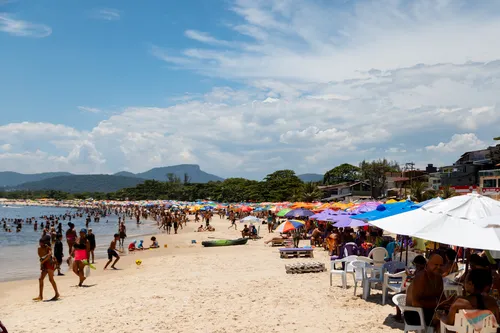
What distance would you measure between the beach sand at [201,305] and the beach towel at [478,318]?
7.87 ft

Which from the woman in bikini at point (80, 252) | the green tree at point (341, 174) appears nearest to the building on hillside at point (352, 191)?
the green tree at point (341, 174)

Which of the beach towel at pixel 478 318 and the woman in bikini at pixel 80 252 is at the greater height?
the beach towel at pixel 478 318

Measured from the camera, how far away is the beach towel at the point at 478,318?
13.1 ft

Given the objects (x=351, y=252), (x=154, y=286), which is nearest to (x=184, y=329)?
(x=154, y=286)

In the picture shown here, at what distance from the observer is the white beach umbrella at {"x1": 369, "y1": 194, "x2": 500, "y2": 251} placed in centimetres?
484

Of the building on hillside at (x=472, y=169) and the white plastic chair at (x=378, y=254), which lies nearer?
the white plastic chair at (x=378, y=254)

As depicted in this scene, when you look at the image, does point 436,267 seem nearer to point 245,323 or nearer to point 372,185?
point 245,323

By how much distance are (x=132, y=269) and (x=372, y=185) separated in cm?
6525

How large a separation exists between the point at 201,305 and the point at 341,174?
10045 centimetres

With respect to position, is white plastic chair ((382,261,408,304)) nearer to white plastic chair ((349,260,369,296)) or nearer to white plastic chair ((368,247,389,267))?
white plastic chair ((349,260,369,296))

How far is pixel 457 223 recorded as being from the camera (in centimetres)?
531

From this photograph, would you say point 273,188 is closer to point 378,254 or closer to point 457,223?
point 378,254

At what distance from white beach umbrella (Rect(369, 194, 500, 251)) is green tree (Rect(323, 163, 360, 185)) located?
9927 cm

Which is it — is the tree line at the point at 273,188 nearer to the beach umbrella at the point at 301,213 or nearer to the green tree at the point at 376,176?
the green tree at the point at 376,176
